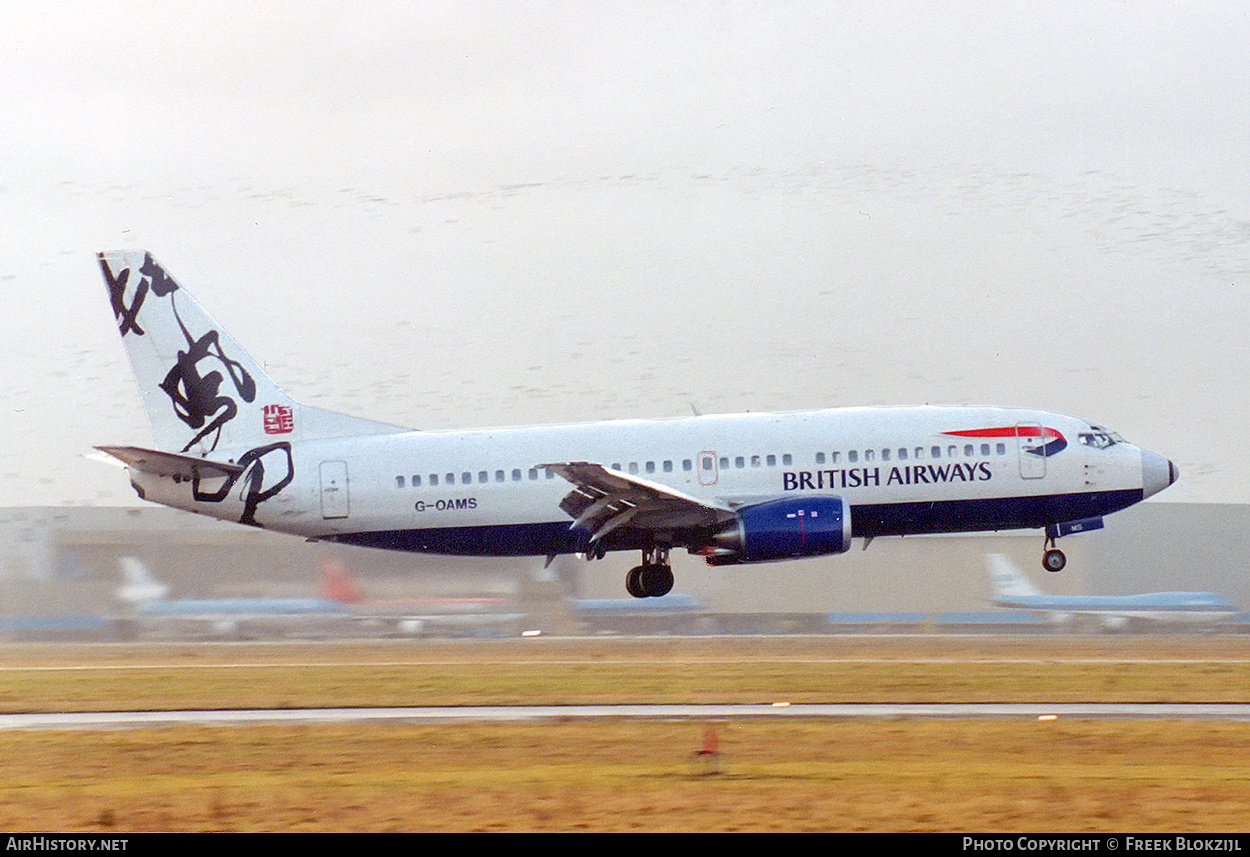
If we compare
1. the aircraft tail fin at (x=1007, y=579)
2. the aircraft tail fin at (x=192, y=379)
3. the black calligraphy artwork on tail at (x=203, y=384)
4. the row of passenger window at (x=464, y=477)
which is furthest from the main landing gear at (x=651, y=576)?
the aircraft tail fin at (x=1007, y=579)

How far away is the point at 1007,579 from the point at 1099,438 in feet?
61.1

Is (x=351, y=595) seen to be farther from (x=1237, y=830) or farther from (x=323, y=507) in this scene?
(x=1237, y=830)

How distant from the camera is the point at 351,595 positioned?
4028 centimetres

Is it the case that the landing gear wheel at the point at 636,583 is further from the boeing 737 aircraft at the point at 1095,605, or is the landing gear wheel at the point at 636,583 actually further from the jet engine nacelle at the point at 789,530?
the boeing 737 aircraft at the point at 1095,605

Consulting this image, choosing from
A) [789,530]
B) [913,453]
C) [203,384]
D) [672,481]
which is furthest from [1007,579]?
[203,384]

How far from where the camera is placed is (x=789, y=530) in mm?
33688

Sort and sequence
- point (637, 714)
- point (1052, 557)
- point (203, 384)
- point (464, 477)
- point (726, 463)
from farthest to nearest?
point (203, 384)
point (1052, 557)
point (464, 477)
point (726, 463)
point (637, 714)

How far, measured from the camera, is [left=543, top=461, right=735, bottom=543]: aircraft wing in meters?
33.4

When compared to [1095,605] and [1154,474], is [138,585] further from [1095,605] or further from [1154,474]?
[1095,605]

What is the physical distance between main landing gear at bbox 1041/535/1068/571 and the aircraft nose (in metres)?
2.39

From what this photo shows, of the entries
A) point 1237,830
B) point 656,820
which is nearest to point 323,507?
point 656,820

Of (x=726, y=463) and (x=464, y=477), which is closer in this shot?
(x=726, y=463)

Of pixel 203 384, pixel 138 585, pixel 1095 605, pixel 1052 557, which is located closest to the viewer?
pixel 1052 557

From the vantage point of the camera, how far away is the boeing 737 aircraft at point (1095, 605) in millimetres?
50744
